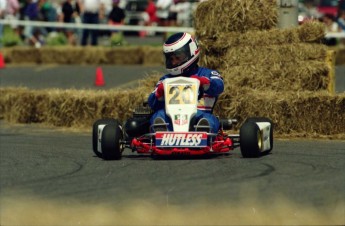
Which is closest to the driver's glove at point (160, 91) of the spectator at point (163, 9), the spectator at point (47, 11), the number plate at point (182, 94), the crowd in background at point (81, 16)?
the number plate at point (182, 94)

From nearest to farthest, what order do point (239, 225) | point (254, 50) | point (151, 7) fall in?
point (239, 225) → point (254, 50) → point (151, 7)

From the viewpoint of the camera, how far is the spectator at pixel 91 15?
28.2m

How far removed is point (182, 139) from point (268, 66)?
3.36 metres

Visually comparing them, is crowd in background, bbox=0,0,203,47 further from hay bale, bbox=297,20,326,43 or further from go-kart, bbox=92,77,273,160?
go-kart, bbox=92,77,273,160

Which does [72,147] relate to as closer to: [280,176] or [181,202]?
[280,176]

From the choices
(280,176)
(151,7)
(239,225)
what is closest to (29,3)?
(151,7)

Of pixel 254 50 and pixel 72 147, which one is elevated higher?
pixel 254 50

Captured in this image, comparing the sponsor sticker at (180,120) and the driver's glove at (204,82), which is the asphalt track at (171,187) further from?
the driver's glove at (204,82)

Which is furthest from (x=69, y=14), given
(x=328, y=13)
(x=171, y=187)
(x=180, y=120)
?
(x=171, y=187)

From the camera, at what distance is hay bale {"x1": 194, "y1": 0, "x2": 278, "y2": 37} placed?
14.5 m

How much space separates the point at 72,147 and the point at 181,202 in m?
4.60

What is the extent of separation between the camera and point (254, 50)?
14180 millimetres

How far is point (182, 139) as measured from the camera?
10844 mm

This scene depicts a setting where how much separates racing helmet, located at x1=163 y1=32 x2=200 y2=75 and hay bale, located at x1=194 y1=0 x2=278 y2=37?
2.96 m
